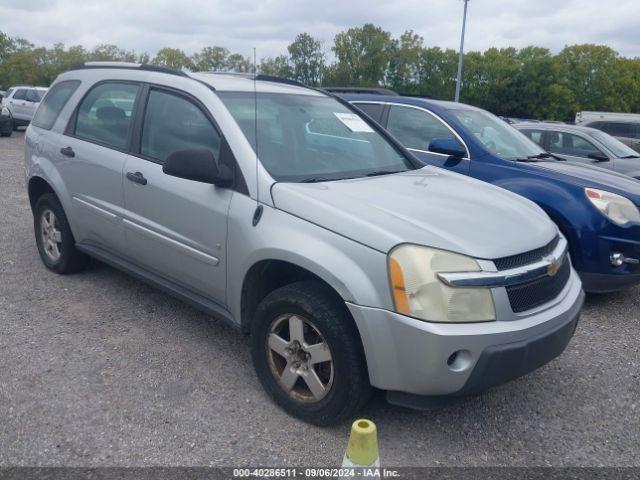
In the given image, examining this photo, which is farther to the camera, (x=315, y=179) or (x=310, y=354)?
(x=315, y=179)

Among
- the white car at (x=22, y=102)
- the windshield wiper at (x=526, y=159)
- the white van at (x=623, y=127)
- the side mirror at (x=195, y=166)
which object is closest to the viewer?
the side mirror at (x=195, y=166)

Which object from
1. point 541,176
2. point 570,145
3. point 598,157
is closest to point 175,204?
point 541,176

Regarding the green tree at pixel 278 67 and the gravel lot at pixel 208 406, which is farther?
the green tree at pixel 278 67

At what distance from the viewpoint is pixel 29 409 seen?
3.18 metres

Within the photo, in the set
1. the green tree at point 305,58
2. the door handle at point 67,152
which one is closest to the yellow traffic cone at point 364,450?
the door handle at point 67,152

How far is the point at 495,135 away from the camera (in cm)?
618

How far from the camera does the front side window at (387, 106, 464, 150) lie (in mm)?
6016

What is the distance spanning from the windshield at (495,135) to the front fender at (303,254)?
10.5 ft

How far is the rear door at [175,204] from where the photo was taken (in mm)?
3537

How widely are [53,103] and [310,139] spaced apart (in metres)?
2.66

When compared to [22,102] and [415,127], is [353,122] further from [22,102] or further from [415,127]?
[22,102]

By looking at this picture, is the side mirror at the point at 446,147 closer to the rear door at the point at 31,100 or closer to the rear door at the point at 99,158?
the rear door at the point at 99,158

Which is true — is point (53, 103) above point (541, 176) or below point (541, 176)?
above

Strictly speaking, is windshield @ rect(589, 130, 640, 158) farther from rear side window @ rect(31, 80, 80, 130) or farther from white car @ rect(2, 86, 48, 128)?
white car @ rect(2, 86, 48, 128)
